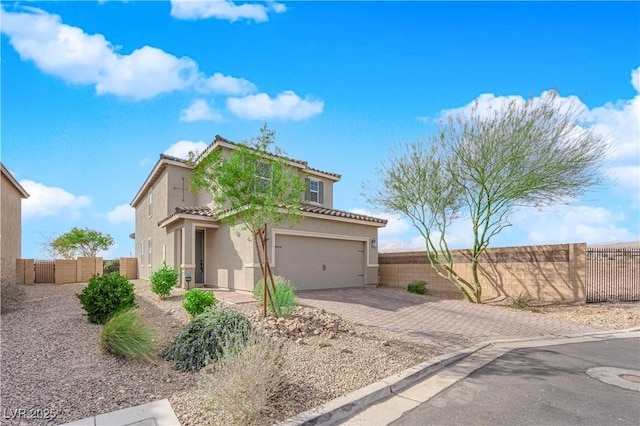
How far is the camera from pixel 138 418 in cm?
421

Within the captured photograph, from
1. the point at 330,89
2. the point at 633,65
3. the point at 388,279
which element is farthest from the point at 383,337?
the point at 388,279

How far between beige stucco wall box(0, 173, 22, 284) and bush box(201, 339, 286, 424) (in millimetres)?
16128

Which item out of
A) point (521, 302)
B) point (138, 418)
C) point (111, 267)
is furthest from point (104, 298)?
point (111, 267)

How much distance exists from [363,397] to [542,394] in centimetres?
274

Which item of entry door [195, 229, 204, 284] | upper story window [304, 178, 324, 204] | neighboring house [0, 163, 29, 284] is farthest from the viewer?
upper story window [304, 178, 324, 204]

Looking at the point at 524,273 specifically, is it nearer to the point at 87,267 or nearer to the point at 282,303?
the point at 282,303

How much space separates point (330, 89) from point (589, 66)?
25.6 feet

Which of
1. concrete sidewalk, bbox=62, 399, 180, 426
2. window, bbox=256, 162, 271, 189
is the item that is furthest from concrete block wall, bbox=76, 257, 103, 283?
concrete sidewalk, bbox=62, 399, 180, 426

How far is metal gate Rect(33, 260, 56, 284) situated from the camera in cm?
2098

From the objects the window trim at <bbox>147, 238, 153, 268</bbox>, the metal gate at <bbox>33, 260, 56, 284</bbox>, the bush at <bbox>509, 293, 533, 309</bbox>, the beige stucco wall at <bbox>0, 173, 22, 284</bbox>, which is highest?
the beige stucco wall at <bbox>0, 173, 22, 284</bbox>

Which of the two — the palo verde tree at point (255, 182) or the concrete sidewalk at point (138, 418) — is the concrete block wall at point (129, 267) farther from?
the concrete sidewalk at point (138, 418)

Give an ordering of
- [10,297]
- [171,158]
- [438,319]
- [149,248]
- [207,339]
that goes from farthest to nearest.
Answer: [149,248] → [171,158] → [438,319] → [10,297] → [207,339]

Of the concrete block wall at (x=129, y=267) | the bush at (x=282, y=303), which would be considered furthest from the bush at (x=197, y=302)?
the concrete block wall at (x=129, y=267)

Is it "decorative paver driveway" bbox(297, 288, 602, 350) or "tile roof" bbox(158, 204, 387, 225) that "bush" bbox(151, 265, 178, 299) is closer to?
"tile roof" bbox(158, 204, 387, 225)
